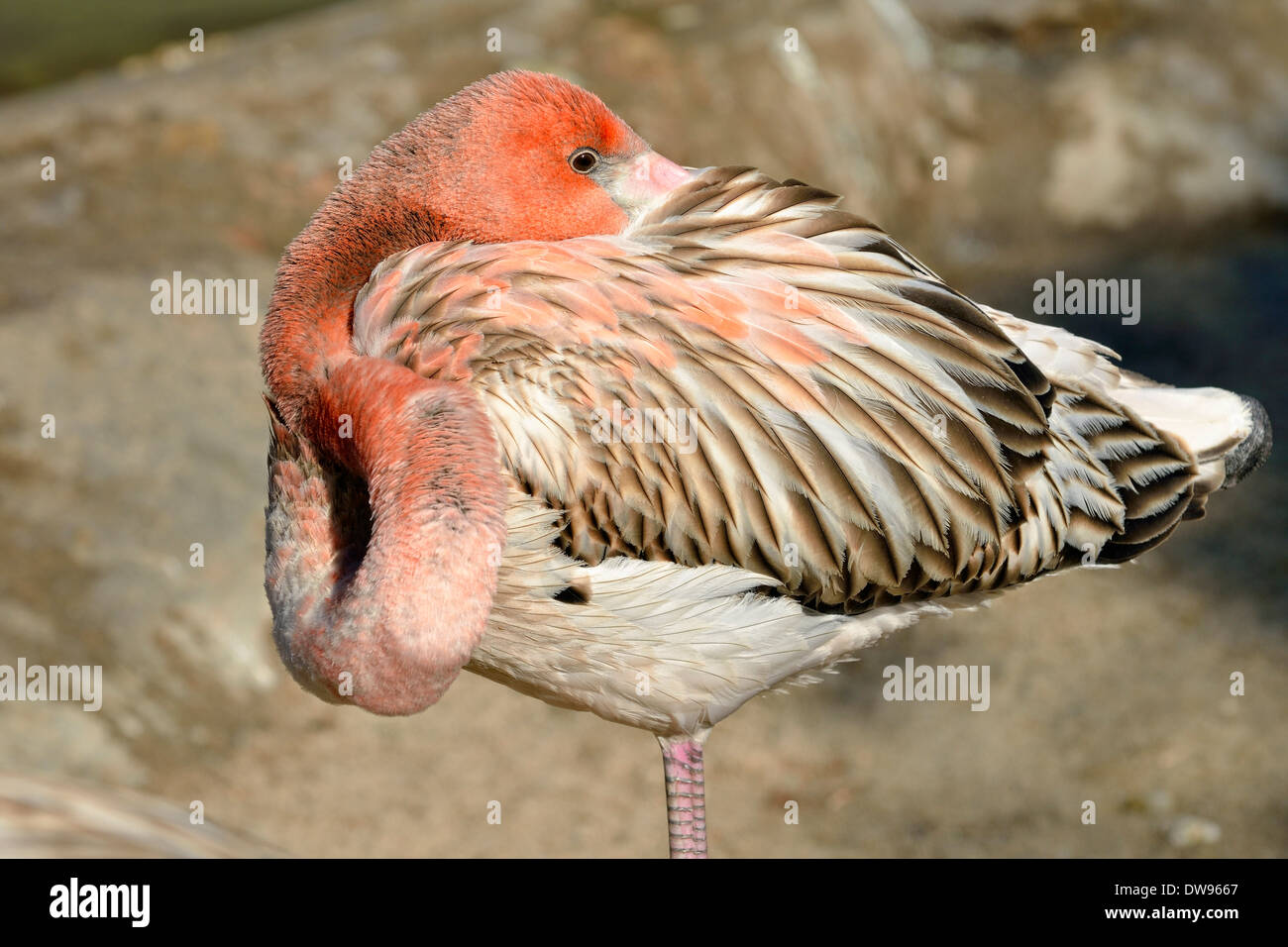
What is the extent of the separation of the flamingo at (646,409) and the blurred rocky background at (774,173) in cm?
169

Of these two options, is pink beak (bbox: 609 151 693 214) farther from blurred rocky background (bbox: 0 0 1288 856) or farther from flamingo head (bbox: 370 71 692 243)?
blurred rocky background (bbox: 0 0 1288 856)

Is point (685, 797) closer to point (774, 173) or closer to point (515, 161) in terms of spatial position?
point (515, 161)

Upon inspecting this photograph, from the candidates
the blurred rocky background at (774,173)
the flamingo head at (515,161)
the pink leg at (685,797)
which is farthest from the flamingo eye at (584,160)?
the blurred rocky background at (774,173)

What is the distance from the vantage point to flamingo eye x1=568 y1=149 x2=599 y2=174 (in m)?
3.03

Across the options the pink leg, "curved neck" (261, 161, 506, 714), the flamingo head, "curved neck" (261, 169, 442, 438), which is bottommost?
the pink leg

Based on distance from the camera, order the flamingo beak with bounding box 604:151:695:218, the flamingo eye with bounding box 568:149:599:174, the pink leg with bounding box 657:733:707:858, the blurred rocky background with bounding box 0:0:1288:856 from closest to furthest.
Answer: the flamingo eye with bounding box 568:149:599:174 < the flamingo beak with bounding box 604:151:695:218 < the pink leg with bounding box 657:733:707:858 < the blurred rocky background with bounding box 0:0:1288:856

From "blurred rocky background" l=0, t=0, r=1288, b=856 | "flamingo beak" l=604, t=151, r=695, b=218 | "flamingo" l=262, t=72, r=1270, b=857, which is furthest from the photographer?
"blurred rocky background" l=0, t=0, r=1288, b=856

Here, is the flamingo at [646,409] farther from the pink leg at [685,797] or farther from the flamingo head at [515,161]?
the pink leg at [685,797]

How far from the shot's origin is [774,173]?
23.2ft

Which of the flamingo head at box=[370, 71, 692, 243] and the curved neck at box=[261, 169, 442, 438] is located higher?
the flamingo head at box=[370, 71, 692, 243]

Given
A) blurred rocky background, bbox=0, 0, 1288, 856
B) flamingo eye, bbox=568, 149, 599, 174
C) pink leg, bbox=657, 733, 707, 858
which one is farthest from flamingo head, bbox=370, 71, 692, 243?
blurred rocky background, bbox=0, 0, 1288, 856

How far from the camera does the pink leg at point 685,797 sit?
11.5ft
